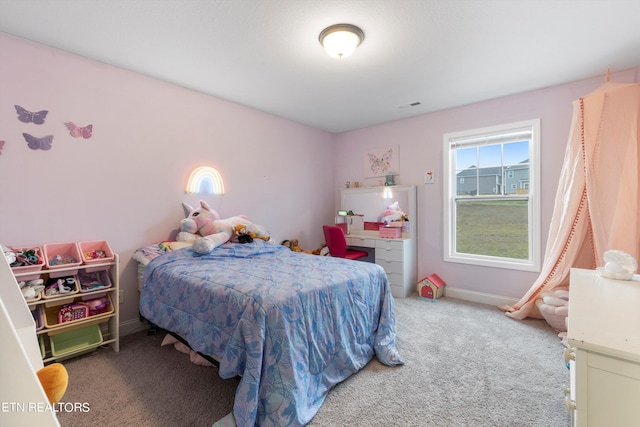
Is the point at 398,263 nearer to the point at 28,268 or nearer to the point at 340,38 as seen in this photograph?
the point at 340,38

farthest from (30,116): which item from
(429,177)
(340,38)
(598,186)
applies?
(598,186)

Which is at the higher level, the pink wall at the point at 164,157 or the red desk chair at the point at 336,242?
the pink wall at the point at 164,157

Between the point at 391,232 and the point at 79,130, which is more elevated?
the point at 79,130

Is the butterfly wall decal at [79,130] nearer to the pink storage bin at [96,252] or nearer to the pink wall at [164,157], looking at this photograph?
the pink wall at [164,157]

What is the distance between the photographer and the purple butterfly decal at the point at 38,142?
7.20 feet

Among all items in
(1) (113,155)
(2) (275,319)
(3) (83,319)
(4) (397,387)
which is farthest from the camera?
(1) (113,155)

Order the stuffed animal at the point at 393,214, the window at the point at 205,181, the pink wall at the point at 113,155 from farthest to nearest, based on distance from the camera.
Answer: the stuffed animal at the point at 393,214
the window at the point at 205,181
the pink wall at the point at 113,155

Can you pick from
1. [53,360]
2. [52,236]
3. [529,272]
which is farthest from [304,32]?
[529,272]

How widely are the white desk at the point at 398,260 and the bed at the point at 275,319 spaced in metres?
1.47

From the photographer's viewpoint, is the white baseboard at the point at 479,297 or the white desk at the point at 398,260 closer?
the white baseboard at the point at 479,297

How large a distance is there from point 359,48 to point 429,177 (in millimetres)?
2154

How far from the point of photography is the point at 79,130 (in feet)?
7.90

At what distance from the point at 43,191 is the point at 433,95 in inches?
154

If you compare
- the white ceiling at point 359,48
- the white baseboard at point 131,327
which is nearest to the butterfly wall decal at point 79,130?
the white ceiling at point 359,48
